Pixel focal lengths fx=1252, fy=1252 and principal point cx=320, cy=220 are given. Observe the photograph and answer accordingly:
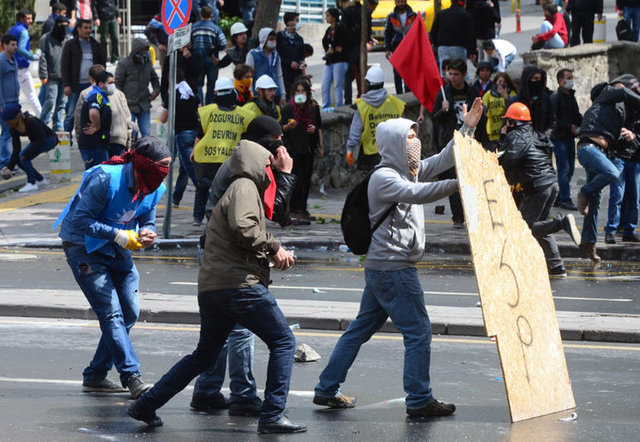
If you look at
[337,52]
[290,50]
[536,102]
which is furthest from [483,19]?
[536,102]

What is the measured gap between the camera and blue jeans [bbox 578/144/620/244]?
13852 mm

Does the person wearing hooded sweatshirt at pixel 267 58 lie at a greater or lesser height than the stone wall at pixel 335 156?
greater

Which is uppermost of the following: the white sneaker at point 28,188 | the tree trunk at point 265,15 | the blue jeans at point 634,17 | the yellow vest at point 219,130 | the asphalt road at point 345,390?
the tree trunk at point 265,15

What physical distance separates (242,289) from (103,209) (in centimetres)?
135

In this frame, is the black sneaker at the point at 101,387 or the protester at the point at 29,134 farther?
the protester at the point at 29,134

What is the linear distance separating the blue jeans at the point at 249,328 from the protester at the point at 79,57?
13.2m

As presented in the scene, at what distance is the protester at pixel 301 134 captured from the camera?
16344mm

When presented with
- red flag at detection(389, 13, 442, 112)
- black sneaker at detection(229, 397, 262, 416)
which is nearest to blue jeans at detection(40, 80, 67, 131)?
red flag at detection(389, 13, 442, 112)

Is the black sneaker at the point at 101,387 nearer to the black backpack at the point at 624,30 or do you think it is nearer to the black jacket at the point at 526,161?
the black jacket at the point at 526,161

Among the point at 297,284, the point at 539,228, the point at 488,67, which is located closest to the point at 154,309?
the point at 297,284

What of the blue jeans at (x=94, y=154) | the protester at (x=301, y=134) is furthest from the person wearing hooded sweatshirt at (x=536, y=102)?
the blue jeans at (x=94, y=154)

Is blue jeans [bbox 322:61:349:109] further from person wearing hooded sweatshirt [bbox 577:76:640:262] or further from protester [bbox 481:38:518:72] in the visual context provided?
person wearing hooded sweatshirt [bbox 577:76:640:262]

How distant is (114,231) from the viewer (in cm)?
762

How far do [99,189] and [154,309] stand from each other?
10.2ft
